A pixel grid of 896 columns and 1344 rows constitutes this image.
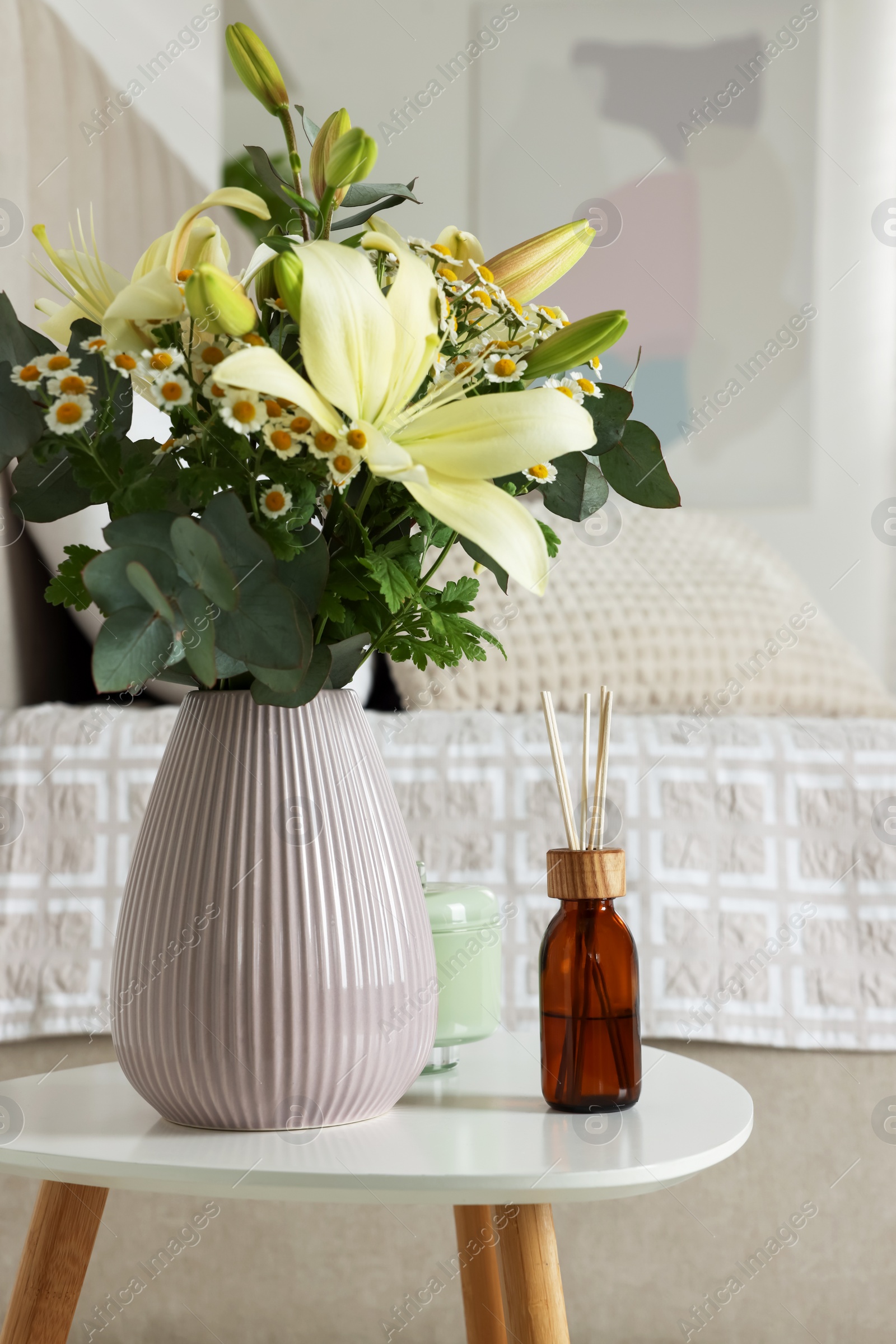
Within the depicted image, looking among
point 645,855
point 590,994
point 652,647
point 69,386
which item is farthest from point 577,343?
point 652,647

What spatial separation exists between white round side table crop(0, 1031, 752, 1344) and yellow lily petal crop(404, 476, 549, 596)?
27 cm

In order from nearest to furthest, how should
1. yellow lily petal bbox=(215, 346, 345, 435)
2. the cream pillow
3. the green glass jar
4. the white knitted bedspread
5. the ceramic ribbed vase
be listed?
yellow lily petal bbox=(215, 346, 345, 435) → the ceramic ribbed vase → the green glass jar → the white knitted bedspread → the cream pillow

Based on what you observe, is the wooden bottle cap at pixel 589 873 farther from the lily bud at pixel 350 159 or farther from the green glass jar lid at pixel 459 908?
the lily bud at pixel 350 159

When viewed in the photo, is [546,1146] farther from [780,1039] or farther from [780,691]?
[780,691]

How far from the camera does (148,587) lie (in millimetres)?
470

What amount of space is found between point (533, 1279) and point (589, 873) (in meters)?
0.21

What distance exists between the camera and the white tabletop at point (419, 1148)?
52 cm

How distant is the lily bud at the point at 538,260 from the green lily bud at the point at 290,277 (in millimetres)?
148

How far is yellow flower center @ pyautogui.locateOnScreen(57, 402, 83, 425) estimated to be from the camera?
1.71 ft

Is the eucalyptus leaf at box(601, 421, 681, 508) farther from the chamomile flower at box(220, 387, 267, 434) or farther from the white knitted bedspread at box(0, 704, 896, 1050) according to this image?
the white knitted bedspread at box(0, 704, 896, 1050)

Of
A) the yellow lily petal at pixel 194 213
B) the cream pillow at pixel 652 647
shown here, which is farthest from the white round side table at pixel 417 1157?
the cream pillow at pixel 652 647

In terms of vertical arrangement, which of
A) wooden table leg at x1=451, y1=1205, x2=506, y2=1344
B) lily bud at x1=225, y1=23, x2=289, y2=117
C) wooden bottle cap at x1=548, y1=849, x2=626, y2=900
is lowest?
wooden table leg at x1=451, y1=1205, x2=506, y2=1344

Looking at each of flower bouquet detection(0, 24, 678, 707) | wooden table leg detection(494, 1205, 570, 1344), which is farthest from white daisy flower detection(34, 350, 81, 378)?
wooden table leg detection(494, 1205, 570, 1344)

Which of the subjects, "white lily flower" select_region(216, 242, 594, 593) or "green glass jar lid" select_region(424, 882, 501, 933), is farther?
"green glass jar lid" select_region(424, 882, 501, 933)
